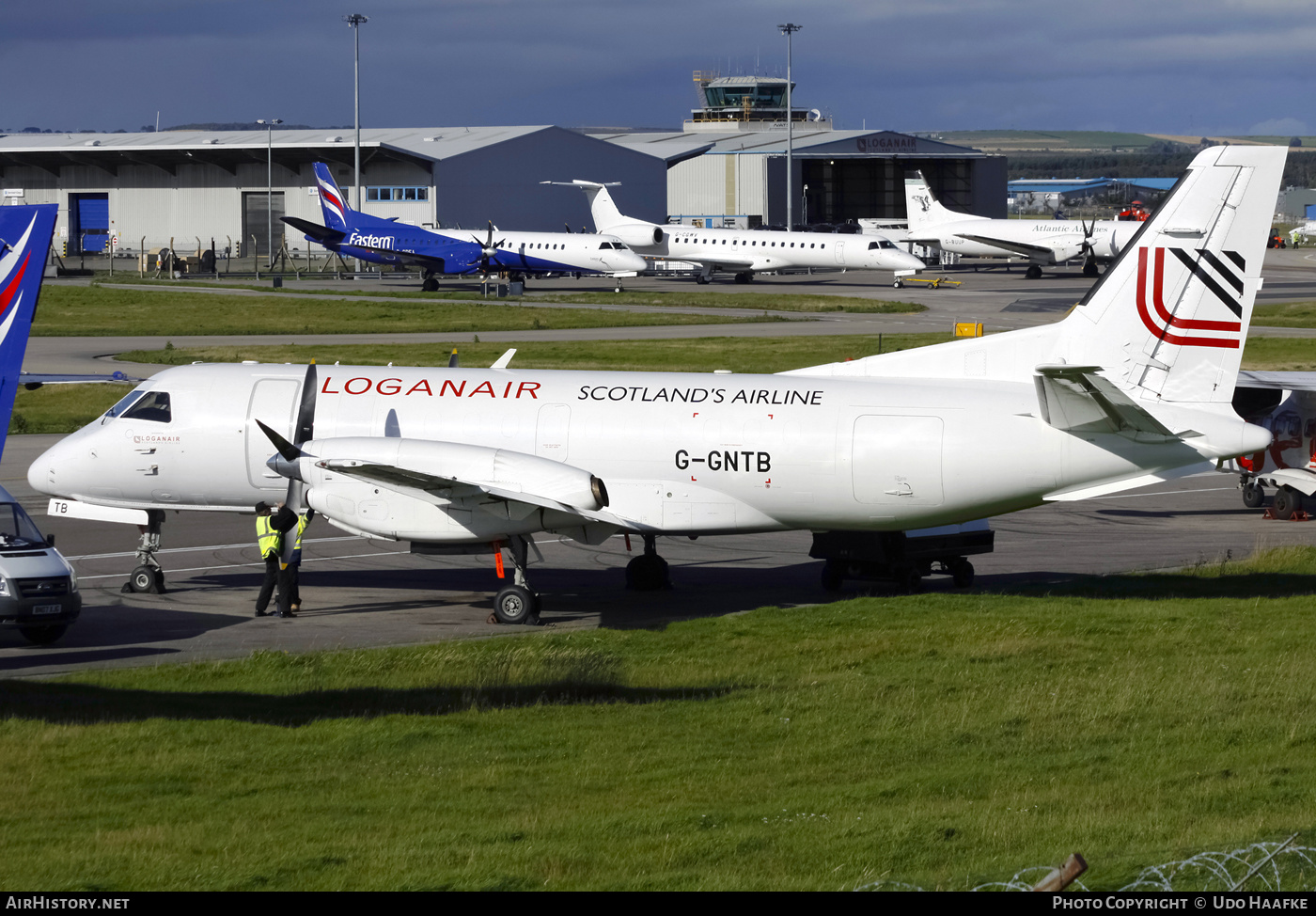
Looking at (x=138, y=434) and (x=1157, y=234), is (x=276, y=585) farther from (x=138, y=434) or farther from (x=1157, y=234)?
(x=1157, y=234)

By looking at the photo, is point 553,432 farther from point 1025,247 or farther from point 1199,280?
point 1025,247

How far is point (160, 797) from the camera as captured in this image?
12391mm

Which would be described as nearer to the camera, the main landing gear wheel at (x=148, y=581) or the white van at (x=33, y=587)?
the white van at (x=33, y=587)

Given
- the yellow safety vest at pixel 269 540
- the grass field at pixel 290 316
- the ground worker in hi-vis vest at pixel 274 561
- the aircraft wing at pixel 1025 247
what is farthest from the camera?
the aircraft wing at pixel 1025 247

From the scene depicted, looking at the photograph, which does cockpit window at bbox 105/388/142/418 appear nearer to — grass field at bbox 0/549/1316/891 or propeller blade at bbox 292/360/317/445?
propeller blade at bbox 292/360/317/445

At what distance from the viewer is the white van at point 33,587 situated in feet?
59.3

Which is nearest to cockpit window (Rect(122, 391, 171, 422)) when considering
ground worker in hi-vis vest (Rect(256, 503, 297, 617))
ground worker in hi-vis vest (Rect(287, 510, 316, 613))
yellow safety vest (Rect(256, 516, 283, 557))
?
ground worker in hi-vis vest (Rect(256, 503, 297, 617))

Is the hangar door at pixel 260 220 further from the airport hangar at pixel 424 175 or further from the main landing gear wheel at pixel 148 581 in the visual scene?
the main landing gear wheel at pixel 148 581

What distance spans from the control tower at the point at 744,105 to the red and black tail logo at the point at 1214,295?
514ft

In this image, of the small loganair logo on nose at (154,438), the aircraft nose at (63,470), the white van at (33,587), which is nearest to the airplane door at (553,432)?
the small loganair logo on nose at (154,438)

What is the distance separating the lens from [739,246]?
97.3m

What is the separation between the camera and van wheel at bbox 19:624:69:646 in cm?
1880

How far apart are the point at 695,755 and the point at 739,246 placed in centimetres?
8540

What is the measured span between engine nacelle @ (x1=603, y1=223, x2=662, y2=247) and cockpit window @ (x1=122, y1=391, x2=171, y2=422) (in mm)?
73372
